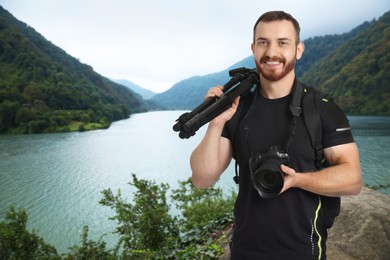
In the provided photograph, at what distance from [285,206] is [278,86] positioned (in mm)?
761

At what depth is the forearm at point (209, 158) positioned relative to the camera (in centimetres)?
201

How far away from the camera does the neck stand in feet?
6.49

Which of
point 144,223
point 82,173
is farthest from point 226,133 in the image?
point 82,173

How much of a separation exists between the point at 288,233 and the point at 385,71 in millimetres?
120237

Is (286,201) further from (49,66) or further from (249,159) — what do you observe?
(49,66)

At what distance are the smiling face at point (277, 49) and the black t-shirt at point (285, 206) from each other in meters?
0.19

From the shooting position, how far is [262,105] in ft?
6.57

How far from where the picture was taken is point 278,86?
1.99 metres

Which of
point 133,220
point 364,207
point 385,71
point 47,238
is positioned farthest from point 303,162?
point 385,71

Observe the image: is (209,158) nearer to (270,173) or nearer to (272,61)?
(270,173)

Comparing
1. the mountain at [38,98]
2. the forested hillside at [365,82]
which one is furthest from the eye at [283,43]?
the forested hillside at [365,82]

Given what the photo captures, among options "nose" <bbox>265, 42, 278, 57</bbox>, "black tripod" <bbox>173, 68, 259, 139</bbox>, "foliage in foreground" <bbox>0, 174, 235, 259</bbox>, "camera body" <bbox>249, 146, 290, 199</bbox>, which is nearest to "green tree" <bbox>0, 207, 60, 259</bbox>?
"foliage in foreground" <bbox>0, 174, 235, 259</bbox>

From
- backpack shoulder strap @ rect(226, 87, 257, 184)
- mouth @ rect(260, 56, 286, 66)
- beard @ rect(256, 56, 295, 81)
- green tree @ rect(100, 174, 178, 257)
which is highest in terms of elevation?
mouth @ rect(260, 56, 286, 66)

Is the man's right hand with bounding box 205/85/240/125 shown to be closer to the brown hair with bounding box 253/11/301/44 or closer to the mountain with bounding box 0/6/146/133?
the brown hair with bounding box 253/11/301/44
